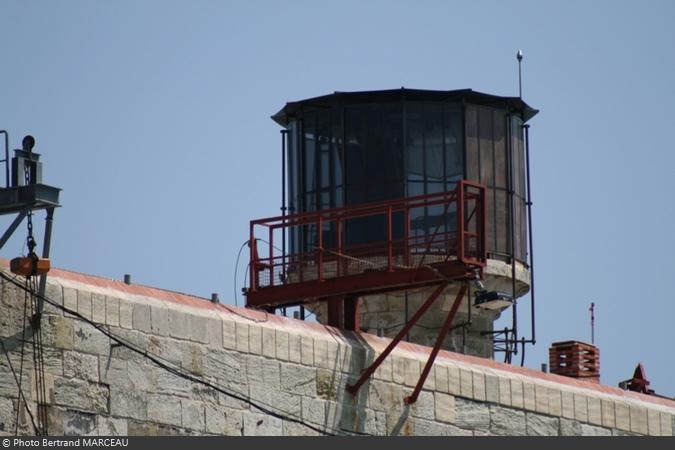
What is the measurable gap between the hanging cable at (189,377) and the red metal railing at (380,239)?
240 cm

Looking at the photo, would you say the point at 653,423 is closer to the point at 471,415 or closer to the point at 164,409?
the point at 471,415

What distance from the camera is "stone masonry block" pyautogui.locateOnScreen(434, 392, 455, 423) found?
27250 mm

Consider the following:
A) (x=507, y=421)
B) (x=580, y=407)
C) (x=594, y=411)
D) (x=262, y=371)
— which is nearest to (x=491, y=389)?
(x=507, y=421)

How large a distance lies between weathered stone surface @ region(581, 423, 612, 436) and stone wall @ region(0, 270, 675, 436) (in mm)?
271

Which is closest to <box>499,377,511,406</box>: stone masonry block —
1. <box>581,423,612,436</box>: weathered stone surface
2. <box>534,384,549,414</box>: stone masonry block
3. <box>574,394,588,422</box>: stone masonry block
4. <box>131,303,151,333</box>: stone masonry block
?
<box>534,384,549,414</box>: stone masonry block

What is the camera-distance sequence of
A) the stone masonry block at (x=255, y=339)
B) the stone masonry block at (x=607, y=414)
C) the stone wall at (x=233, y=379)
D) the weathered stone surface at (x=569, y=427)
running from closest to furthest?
the stone wall at (x=233, y=379) → the stone masonry block at (x=255, y=339) → the weathered stone surface at (x=569, y=427) → the stone masonry block at (x=607, y=414)

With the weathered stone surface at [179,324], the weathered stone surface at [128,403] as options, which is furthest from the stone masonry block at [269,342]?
the weathered stone surface at [128,403]

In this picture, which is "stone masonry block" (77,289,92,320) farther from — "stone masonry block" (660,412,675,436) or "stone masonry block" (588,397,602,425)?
"stone masonry block" (660,412,675,436)

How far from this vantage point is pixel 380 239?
31953 millimetres

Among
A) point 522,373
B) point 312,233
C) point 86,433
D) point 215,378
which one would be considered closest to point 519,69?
point 312,233

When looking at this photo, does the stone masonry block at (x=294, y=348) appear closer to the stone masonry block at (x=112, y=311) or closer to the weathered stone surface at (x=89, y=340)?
the stone masonry block at (x=112, y=311)

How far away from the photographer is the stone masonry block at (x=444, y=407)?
2725cm

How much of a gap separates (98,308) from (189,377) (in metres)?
1.61
